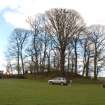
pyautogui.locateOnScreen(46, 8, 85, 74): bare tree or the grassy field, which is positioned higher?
pyautogui.locateOnScreen(46, 8, 85, 74): bare tree

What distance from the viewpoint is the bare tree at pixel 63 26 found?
8969cm

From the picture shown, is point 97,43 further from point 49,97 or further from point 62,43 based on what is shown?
point 49,97

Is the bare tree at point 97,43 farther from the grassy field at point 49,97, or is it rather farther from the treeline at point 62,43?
the grassy field at point 49,97

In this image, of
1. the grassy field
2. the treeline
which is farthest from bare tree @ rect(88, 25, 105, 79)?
the grassy field

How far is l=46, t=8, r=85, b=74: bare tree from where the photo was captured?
294ft

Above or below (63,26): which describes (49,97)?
below

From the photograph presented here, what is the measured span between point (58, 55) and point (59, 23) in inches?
330

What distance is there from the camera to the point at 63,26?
90375 mm

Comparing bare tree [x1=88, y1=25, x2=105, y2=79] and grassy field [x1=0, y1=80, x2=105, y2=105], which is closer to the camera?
grassy field [x1=0, y1=80, x2=105, y2=105]

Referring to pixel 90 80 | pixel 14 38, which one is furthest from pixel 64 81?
pixel 14 38

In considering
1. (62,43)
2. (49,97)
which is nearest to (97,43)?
(62,43)

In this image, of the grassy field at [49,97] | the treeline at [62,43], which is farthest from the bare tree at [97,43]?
the grassy field at [49,97]

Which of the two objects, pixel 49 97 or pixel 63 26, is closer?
pixel 49 97

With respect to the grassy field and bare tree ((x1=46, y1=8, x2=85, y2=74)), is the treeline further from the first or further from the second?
the grassy field
